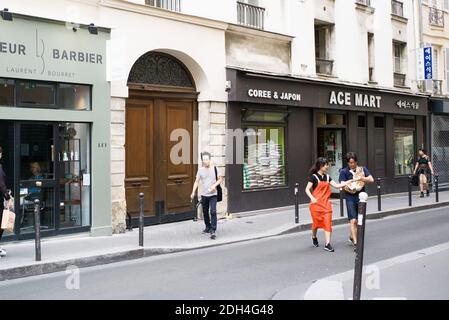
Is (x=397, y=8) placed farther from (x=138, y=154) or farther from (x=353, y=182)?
(x=353, y=182)

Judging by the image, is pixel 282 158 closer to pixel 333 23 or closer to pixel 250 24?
pixel 250 24

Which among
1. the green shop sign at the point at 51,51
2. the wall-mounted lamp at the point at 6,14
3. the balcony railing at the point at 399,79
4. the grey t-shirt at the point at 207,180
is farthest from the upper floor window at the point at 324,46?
the wall-mounted lamp at the point at 6,14

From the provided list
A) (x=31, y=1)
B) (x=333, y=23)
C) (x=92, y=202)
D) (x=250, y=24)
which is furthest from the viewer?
(x=333, y=23)

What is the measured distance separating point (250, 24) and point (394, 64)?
8761 mm

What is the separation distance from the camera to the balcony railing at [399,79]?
2128 centimetres

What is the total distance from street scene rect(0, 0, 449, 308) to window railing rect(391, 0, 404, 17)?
2725 millimetres

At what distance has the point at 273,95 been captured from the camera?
49.5 feet

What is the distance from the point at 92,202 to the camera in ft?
36.5

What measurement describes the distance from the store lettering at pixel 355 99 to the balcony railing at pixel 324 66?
0.90m

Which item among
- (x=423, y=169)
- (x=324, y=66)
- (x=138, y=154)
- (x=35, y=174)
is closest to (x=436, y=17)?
(x=423, y=169)

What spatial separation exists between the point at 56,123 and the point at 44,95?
595 mm

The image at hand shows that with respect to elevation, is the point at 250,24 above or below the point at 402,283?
above

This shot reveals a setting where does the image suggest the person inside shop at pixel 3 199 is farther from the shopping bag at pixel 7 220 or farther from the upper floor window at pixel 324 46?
the upper floor window at pixel 324 46
